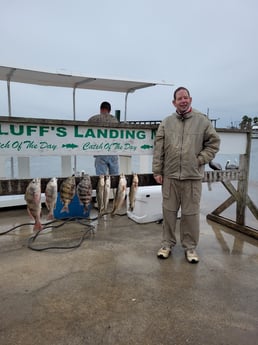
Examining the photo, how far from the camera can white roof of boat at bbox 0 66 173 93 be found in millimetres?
4904

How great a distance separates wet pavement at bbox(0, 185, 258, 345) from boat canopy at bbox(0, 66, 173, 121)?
267 cm

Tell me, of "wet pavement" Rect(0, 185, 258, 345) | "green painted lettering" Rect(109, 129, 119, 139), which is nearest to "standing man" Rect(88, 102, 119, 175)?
"wet pavement" Rect(0, 185, 258, 345)

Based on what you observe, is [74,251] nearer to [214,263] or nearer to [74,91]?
[214,263]

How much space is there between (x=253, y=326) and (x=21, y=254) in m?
2.51

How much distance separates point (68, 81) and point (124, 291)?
14.3 ft

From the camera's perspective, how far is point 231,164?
4.90 metres

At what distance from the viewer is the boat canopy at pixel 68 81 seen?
4916 millimetres

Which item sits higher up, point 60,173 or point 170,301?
point 60,173

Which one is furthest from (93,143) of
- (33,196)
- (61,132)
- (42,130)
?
(33,196)

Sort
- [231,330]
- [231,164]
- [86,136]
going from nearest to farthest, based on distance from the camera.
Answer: [231,330]
[86,136]
[231,164]

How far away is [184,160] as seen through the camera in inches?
123

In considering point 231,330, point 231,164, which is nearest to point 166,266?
point 231,330

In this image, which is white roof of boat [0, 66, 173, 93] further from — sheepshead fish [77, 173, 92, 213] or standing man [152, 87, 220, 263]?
sheepshead fish [77, 173, 92, 213]

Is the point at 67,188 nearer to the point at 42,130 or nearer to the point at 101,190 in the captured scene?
the point at 101,190
